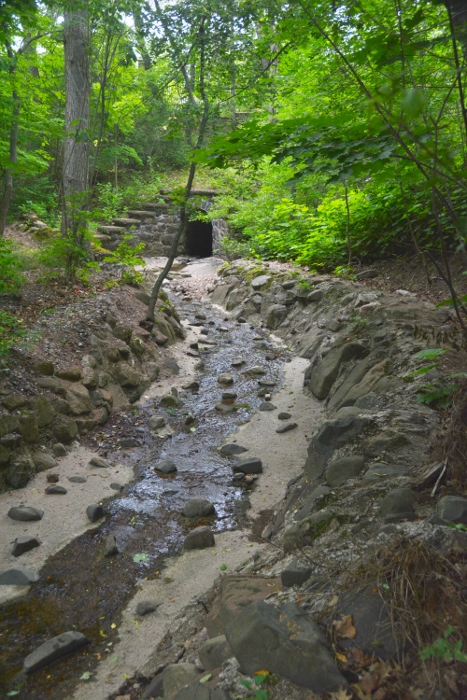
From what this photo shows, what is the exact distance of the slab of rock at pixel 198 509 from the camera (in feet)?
13.9

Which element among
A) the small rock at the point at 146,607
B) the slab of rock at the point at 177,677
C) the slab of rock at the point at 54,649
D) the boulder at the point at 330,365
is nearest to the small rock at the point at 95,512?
the small rock at the point at 146,607

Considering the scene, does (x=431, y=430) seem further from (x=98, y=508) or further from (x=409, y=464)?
(x=98, y=508)

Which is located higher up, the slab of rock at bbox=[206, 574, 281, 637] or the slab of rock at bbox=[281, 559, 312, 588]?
the slab of rock at bbox=[281, 559, 312, 588]

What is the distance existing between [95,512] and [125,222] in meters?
13.5

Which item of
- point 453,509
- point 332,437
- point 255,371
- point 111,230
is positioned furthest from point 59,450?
point 111,230

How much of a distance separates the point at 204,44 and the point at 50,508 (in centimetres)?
680

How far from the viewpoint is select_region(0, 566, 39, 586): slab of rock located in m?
3.30

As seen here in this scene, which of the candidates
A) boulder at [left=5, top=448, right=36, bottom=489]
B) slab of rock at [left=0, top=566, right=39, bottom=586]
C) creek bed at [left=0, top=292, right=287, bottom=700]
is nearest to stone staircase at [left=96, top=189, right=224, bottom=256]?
creek bed at [left=0, top=292, right=287, bottom=700]

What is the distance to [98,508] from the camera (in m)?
4.12

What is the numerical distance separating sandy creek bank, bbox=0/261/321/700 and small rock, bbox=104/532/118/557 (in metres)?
0.24

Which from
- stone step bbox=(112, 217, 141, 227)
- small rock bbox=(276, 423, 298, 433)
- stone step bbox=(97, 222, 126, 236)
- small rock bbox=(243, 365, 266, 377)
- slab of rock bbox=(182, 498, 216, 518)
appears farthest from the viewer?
stone step bbox=(112, 217, 141, 227)

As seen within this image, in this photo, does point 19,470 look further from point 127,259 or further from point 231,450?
point 127,259

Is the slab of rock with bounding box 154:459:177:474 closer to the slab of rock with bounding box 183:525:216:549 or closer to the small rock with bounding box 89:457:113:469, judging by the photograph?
the small rock with bounding box 89:457:113:469

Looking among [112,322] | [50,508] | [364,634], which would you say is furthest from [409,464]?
[112,322]
